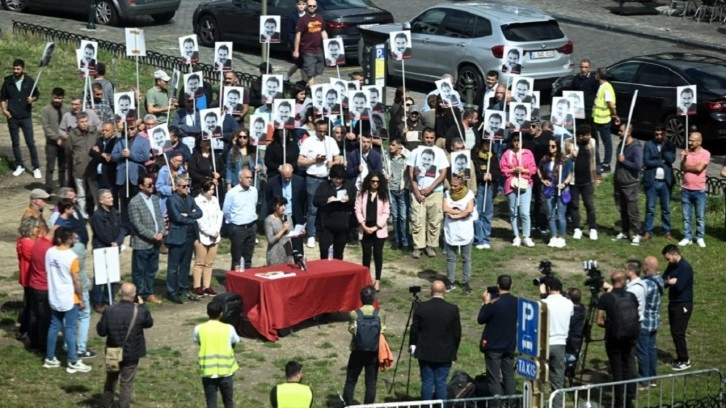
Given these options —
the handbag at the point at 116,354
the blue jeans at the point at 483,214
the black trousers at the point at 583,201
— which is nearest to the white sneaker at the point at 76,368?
the handbag at the point at 116,354

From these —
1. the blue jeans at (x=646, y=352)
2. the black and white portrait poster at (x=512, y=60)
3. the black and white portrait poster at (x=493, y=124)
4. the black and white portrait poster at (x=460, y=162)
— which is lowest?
the blue jeans at (x=646, y=352)

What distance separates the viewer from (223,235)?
23.9m

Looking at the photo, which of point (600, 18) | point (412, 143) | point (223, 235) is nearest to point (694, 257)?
point (412, 143)

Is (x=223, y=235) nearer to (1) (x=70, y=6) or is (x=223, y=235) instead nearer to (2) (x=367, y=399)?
(2) (x=367, y=399)

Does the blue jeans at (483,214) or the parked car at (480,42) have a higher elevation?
the parked car at (480,42)

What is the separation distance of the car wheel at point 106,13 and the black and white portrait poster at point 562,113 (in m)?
14.1

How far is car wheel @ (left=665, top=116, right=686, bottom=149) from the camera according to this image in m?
27.8

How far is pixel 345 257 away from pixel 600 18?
1845 cm

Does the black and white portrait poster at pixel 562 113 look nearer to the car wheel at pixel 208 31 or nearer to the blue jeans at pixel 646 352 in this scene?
the blue jeans at pixel 646 352

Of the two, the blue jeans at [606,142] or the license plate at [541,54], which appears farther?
the license plate at [541,54]

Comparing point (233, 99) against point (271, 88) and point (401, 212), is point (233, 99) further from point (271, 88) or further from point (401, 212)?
point (401, 212)

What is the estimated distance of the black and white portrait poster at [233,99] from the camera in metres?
24.4

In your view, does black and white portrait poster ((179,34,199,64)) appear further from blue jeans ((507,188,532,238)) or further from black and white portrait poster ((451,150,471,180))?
blue jeans ((507,188,532,238))

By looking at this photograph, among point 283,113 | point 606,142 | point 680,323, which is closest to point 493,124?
point 283,113
